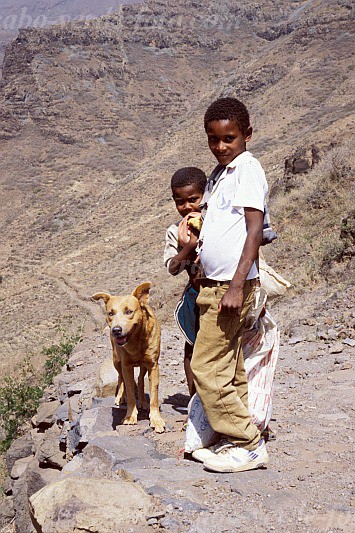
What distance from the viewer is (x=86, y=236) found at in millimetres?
31203

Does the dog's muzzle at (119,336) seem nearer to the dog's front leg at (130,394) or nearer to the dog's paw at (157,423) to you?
the dog's front leg at (130,394)

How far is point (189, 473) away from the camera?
334 centimetres

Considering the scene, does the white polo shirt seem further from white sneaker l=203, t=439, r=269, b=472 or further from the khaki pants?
white sneaker l=203, t=439, r=269, b=472

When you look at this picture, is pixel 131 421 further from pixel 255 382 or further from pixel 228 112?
pixel 228 112

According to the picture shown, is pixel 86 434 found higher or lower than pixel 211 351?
lower

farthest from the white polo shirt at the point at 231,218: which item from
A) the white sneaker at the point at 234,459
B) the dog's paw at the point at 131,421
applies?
the dog's paw at the point at 131,421

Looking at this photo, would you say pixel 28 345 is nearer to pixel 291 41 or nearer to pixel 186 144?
pixel 186 144

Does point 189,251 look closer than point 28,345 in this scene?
Yes

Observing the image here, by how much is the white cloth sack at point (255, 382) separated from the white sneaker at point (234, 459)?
131 mm

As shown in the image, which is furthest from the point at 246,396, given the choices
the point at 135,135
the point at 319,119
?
the point at 135,135

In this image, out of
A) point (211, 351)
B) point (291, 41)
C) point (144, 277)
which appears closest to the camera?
point (211, 351)

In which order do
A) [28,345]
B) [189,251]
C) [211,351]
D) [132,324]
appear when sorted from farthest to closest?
[28,345] → [132,324] → [189,251] → [211,351]

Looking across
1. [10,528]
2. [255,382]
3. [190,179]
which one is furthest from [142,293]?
[10,528]

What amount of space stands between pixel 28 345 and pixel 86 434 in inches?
548
